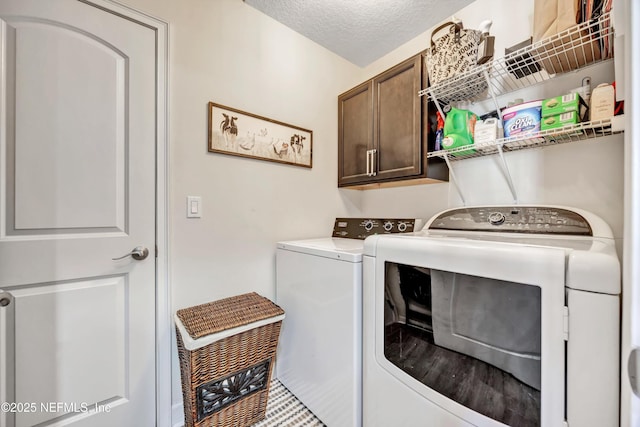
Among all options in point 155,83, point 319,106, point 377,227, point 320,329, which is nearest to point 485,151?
point 377,227

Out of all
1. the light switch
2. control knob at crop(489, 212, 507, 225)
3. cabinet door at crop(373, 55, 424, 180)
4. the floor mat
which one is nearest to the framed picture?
the light switch

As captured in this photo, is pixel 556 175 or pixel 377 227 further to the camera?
pixel 377 227

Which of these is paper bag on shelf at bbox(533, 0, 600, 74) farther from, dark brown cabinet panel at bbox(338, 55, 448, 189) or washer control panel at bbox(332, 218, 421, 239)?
washer control panel at bbox(332, 218, 421, 239)

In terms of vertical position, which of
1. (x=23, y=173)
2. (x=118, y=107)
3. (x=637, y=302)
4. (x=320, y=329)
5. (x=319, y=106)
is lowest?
(x=320, y=329)

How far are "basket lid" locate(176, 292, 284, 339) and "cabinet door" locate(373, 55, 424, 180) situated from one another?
1.18 m

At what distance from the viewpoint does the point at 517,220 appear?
1277 mm

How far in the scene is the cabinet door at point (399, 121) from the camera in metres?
1.58

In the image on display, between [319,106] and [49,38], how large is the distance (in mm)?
1549

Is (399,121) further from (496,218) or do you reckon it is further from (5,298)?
(5,298)

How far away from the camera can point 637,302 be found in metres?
0.38

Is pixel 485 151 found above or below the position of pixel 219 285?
above

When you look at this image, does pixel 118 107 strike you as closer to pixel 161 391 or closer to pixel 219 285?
pixel 219 285

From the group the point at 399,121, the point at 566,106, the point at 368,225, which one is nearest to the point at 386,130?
the point at 399,121

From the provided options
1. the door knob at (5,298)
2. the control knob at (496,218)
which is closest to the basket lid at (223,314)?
the door knob at (5,298)
